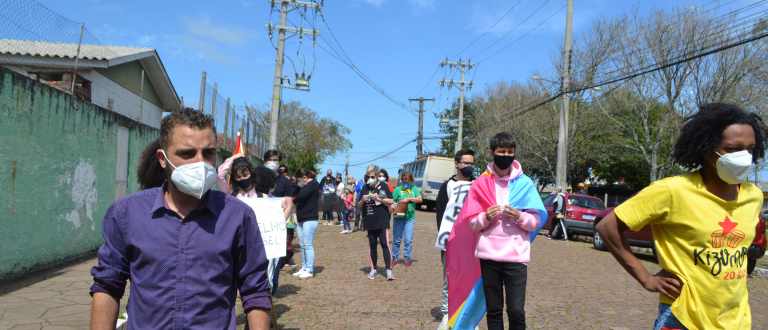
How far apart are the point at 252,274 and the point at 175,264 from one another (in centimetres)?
31

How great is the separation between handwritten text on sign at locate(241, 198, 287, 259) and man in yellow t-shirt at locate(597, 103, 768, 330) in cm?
351

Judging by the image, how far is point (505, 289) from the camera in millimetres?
4047

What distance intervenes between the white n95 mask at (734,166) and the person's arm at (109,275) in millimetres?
2718

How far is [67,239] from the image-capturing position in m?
8.23

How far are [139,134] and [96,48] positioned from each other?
5.21 meters

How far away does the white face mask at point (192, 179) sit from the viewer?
2.16m

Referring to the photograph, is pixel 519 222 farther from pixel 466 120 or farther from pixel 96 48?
pixel 466 120

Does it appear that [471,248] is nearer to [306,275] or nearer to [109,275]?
[109,275]

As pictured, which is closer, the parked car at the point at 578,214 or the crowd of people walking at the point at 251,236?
the crowd of people walking at the point at 251,236

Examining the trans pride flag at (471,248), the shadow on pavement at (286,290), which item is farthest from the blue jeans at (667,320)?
the shadow on pavement at (286,290)

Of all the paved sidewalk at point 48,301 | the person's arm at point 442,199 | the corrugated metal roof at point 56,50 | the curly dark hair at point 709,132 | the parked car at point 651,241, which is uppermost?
the corrugated metal roof at point 56,50

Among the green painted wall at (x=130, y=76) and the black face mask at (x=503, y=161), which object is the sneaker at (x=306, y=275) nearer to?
the black face mask at (x=503, y=161)

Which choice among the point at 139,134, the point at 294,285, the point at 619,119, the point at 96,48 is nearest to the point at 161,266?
the point at 294,285

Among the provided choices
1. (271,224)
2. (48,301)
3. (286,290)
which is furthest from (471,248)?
(48,301)
